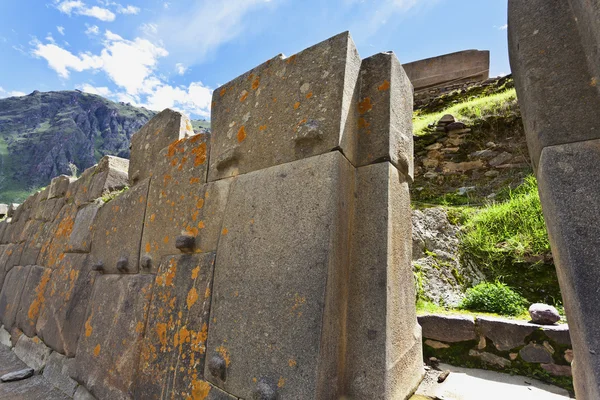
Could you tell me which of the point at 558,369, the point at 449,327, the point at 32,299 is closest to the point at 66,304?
the point at 32,299

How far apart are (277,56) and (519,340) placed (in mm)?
2535

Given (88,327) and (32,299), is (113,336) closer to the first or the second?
(88,327)

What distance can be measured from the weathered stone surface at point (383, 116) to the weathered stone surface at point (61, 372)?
2.51m

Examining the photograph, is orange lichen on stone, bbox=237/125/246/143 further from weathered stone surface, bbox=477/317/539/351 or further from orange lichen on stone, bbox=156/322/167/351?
weathered stone surface, bbox=477/317/539/351

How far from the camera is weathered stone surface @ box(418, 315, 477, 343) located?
2439mm

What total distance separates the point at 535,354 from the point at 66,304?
11.9 feet

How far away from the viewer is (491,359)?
2.32 meters

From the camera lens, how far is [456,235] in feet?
12.5

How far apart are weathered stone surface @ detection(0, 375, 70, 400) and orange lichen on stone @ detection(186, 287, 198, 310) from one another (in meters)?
1.48

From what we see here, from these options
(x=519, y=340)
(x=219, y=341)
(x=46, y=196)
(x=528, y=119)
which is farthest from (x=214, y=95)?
(x=46, y=196)

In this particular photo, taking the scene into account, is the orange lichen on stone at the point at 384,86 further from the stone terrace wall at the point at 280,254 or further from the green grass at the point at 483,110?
the green grass at the point at 483,110

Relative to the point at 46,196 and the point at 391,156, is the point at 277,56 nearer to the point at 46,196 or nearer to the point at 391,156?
the point at 391,156

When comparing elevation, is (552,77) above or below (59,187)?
below

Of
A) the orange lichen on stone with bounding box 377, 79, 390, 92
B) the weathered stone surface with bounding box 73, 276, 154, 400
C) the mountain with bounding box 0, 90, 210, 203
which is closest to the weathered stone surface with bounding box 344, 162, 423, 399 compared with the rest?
the orange lichen on stone with bounding box 377, 79, 390, 92
